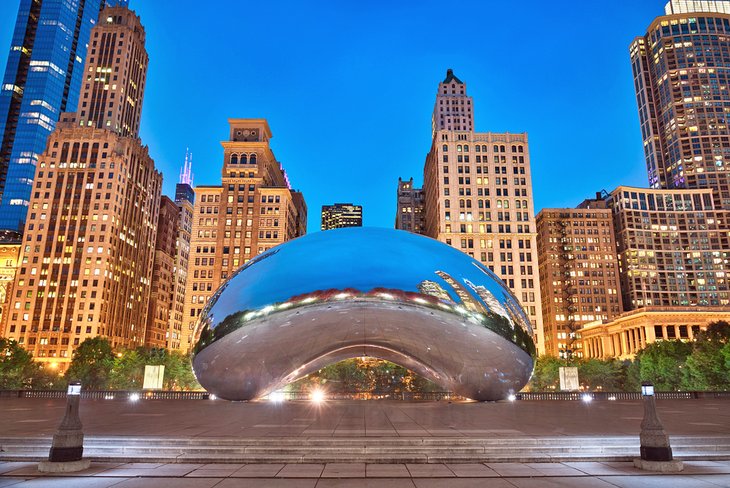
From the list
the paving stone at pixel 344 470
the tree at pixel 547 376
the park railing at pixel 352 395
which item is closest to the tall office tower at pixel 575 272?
the tree at pixel 547 376

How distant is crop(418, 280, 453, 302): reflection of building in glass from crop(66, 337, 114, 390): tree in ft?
167

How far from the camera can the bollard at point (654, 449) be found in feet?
27.5

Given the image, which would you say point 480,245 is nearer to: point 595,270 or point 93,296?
point 595,270

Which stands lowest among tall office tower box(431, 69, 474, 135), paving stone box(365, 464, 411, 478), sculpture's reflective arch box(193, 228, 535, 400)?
paving stone box(365, 464, 411, 478)

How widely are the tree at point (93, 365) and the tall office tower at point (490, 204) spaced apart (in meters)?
65.0

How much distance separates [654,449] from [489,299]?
5351 millimetres

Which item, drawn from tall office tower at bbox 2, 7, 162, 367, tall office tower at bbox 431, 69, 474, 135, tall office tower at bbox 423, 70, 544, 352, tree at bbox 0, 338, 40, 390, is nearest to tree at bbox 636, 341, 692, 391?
tall office tower at bbox 423, 70, 544, 352

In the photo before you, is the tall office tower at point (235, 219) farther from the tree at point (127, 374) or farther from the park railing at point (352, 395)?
the park railing at point (352, 395)

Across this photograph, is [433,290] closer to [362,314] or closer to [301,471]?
[362,314]

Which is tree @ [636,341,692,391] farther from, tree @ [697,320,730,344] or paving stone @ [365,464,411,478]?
paving stone @ [365,464,411,478]

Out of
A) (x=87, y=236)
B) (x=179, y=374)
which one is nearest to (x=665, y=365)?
→ (x=179, y=374)

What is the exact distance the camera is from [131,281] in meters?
135

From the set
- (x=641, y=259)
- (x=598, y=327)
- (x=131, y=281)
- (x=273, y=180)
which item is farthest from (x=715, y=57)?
(x=131, y=281)

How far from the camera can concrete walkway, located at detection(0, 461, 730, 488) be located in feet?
24.1
